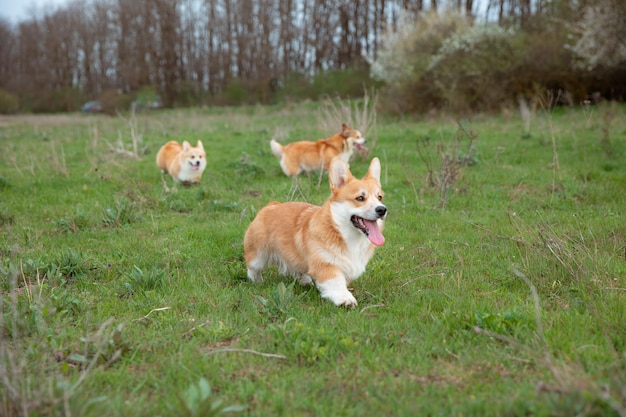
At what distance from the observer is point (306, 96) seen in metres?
37.0

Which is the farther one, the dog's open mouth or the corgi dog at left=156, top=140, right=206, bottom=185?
the corgi dog at left=156, top=140, right=206, bottom=185

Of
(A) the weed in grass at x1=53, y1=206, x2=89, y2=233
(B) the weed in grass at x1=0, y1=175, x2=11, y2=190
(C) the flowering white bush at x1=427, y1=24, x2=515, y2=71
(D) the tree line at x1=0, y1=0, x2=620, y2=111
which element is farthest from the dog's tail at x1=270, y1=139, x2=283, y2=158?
(D) the tree line at x1=0, y1=0, x2=620, y2=111

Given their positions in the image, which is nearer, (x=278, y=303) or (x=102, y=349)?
(x=102, y=349)

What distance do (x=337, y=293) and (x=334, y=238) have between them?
472 mm

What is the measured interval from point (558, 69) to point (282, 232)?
62.5 ft

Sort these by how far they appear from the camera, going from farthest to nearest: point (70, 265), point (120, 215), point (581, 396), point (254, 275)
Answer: point (120, 215) → point (70, 265) → point (254, 275) → point (581, 396)

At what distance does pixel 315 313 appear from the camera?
3.95 m

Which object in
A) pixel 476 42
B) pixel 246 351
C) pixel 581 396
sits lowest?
pixel 246 351

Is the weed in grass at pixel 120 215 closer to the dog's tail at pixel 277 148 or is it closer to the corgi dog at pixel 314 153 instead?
the corgi dog at pixel 314 153

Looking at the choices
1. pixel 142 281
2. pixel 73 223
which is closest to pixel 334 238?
pixel 142 281

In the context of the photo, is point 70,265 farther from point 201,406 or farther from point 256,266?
point 201,406

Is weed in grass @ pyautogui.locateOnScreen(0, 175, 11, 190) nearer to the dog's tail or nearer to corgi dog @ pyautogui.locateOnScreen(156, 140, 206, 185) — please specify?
corgi dog @ pyautogui.locateOnScreen(156, 140, 206, 185)

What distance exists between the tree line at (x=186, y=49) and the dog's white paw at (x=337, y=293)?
105 ft

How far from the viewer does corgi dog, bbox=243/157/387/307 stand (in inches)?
163
